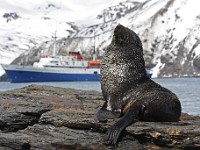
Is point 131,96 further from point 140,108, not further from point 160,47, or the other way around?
point 160,47

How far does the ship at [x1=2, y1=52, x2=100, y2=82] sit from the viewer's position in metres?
98.8

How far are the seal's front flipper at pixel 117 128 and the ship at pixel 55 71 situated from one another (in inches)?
3610

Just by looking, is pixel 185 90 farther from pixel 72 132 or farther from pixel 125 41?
pixel 72 132

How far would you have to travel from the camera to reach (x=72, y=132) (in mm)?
7270

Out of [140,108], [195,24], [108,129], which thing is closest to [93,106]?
[140,108]

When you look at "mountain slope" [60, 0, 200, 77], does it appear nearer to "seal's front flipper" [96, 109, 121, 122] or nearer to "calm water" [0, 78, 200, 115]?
"calm water" [0, 78, 200, 115]

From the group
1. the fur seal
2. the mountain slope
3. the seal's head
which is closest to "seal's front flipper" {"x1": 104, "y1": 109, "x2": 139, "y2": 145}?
the fur seal

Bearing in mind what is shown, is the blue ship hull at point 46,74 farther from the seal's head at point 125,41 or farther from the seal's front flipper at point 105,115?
the seal's front flipper at point 105,115

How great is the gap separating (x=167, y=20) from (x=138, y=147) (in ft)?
555

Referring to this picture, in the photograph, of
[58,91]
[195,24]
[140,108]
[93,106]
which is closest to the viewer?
[140,108]

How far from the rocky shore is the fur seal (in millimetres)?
339

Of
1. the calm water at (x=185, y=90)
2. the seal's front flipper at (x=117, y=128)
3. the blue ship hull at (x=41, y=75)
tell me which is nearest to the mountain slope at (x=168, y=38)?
the blue ship hull at (x=41, y=75)

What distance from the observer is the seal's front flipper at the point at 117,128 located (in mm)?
6758

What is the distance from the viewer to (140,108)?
7.75 metres
